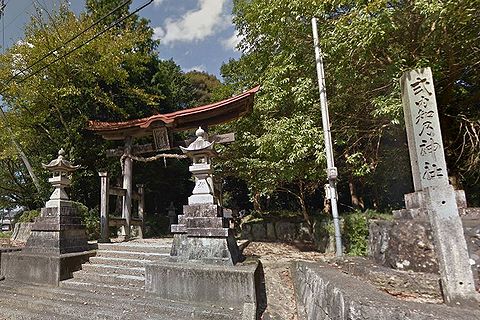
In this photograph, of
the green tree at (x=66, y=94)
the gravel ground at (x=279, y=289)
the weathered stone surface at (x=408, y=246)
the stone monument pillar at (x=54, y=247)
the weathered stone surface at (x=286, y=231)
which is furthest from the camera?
the weathered stone surface at (x=286, y=231)

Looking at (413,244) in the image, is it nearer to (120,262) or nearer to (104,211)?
(120,262)

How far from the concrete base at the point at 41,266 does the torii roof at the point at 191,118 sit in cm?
391

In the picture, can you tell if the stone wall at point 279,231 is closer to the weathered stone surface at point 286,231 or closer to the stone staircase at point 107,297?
the weathered stone surface at point 286,231

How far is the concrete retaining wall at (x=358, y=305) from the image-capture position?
5.91 ft

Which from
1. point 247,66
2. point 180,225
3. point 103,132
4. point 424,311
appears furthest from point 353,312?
point 247,66

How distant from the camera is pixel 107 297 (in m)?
4.67

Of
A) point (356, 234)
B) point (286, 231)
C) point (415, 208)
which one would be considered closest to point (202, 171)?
point (415, 208)

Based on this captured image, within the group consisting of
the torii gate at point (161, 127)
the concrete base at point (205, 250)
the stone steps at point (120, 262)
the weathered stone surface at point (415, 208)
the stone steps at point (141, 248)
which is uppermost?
the torii gate at point (161, 127)

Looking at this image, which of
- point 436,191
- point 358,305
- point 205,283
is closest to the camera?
point 358,305

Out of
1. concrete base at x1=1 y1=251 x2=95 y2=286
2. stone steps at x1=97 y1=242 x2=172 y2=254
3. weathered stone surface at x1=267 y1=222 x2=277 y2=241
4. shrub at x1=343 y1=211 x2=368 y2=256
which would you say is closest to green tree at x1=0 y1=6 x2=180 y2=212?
concrete base at x1=1 y1=251 x2=95 y2=286

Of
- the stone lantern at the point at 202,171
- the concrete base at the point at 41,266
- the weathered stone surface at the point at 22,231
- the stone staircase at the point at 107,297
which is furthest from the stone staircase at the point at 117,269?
the weathered stone surface at the point at 22,231

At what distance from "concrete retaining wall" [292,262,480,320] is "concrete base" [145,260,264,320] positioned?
100 cm

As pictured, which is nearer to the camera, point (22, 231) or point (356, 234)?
point (356, 234)

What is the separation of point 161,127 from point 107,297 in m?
4.88
